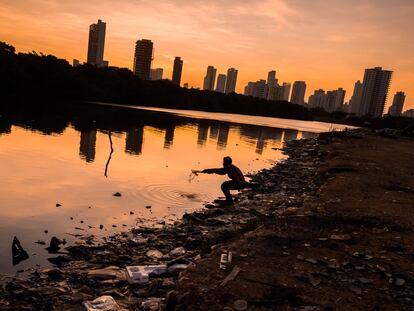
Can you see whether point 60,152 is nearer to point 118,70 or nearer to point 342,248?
point 342,248

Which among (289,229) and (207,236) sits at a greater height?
→ (289,229)

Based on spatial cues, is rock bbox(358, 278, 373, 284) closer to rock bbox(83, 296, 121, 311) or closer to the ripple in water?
rock bbox(83, 296, 121, 311)

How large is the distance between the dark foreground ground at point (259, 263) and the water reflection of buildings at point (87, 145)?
13.1 m

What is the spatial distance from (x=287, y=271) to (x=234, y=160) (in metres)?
22.9

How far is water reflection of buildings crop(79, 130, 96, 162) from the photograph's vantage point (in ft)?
78.0

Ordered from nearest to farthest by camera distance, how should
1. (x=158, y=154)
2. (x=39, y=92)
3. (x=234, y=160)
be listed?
(x=158, y=154) → (x=234, y=160) → (x=39, y=92)

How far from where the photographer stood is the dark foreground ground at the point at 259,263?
621cm

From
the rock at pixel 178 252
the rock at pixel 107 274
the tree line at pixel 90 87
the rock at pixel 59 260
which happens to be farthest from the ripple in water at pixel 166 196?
the tree line at pixel 90 87

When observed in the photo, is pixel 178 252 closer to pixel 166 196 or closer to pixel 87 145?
pixel 166 196

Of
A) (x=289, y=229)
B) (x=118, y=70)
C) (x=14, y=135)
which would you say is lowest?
(x=14, y=135)

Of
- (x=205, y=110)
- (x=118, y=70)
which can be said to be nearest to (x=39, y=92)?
(x=118, y=70)

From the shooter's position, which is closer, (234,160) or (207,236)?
(207,236)

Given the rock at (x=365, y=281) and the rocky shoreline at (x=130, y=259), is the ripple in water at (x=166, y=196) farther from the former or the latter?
the rock at (x=365, y=281)

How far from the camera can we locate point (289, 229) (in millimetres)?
9844
